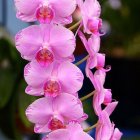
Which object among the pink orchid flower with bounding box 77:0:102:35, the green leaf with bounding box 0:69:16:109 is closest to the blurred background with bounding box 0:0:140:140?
the green leaf with bounding box 0:69:16:109

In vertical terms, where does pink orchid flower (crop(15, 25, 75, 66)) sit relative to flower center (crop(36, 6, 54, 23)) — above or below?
below

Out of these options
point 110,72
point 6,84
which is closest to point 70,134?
point 6,84

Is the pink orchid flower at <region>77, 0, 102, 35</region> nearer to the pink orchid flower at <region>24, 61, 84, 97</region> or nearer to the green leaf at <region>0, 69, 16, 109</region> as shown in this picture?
the pink orchid flower at <region>24, 61, 84, 97</region>

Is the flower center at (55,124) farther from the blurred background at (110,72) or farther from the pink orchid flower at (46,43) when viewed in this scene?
the blurred background at (110,72)

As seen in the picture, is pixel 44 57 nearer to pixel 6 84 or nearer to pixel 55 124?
pixel 55 124

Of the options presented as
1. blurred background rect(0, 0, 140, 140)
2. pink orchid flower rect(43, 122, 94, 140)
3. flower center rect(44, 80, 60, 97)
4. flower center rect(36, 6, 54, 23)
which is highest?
flower center rect(36, 6, 54, 23)
